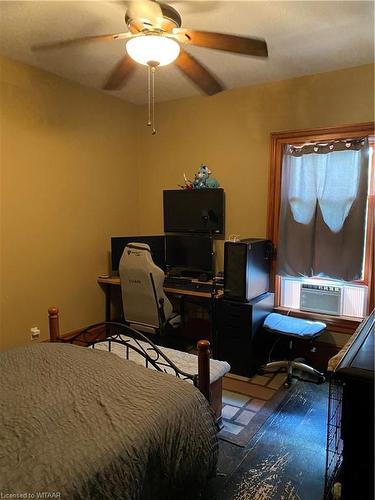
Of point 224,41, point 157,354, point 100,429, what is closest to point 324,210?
point 224,41

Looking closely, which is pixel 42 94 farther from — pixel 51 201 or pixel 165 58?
pixel 165 58

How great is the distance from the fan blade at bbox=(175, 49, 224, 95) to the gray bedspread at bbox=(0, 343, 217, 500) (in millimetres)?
1996

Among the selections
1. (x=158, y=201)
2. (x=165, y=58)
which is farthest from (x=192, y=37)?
(x=158, y=201)

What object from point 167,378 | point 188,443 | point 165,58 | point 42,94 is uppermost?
point 42,94

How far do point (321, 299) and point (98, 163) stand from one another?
2.62 m

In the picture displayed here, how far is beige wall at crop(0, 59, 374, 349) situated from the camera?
312 cm

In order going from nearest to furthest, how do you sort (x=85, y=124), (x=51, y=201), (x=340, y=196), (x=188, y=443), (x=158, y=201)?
(x=188, y=443) < (x=340, y=196) < (x=51, y=201) < (x=85, y=124) < (x=158, y=201)

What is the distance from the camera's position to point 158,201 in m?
4.32

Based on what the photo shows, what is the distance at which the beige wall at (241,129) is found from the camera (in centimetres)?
316

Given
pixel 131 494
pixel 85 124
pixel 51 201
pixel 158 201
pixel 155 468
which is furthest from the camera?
pixel 158 201

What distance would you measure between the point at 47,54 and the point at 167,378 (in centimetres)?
267

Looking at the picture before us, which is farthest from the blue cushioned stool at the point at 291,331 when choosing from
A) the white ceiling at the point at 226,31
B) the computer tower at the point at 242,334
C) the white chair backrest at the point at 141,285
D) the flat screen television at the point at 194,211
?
the white ceiling at the point at 226,31

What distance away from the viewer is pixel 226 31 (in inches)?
98.2

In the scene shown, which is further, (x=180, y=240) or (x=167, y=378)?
(x=180, y=240)
